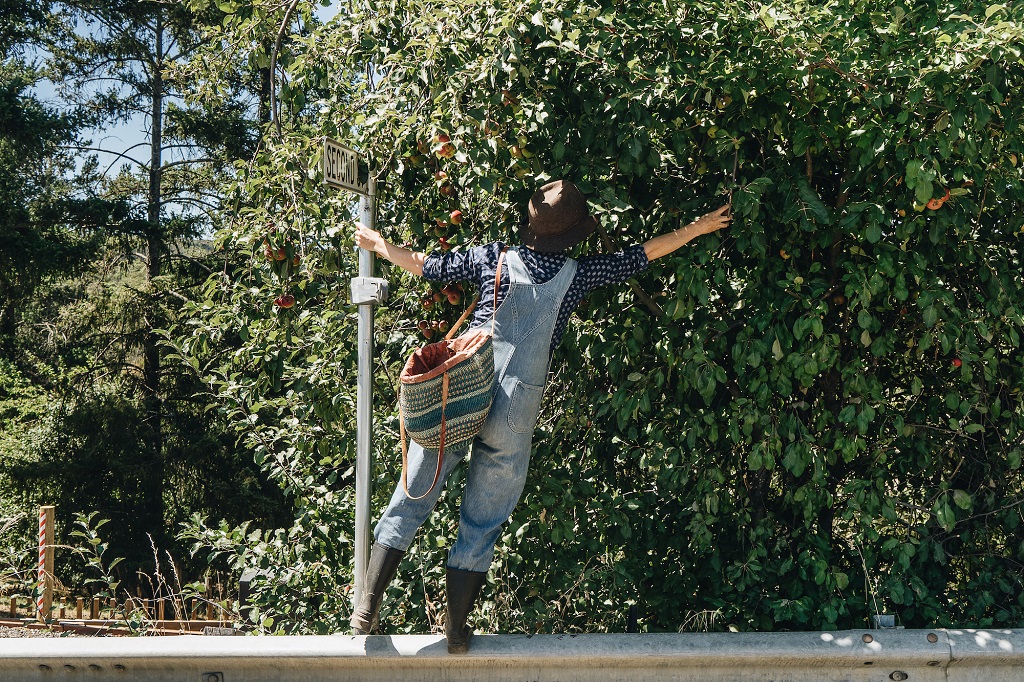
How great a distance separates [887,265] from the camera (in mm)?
3314

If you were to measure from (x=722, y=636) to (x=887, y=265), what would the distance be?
1.39 metres

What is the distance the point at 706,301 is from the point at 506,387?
788 millimetres

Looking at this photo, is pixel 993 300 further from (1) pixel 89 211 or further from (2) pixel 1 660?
(1) pixel 89 211

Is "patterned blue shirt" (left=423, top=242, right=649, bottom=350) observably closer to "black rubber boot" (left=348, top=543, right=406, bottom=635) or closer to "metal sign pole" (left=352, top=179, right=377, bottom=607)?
"metal sign pole" (left=352, top=179, right=377, bottom=607)

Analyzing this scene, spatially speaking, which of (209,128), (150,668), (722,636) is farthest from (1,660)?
(209,128)

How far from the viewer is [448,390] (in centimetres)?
302

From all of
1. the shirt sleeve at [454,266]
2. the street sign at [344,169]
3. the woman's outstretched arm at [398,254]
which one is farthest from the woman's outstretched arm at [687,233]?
the street sign at [344,169]

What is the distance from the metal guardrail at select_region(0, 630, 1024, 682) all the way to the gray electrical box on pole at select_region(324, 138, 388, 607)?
0.32 m

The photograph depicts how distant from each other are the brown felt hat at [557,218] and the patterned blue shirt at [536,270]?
48 mm

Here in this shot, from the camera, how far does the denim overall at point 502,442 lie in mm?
3176

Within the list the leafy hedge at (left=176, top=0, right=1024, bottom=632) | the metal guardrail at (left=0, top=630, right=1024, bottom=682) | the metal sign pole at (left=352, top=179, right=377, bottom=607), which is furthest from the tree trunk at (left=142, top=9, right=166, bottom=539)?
the metal guardrail at (left=0, top=630, right=1024, bottom=682)

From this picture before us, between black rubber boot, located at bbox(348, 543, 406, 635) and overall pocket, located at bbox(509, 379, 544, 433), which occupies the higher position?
overall pocket, located at bbox(509, 379, 544, 433)

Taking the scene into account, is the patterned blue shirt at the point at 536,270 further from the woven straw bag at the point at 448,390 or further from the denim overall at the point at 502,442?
the woven straw bag at the point at 448,390

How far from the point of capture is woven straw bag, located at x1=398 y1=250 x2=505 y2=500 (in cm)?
301
